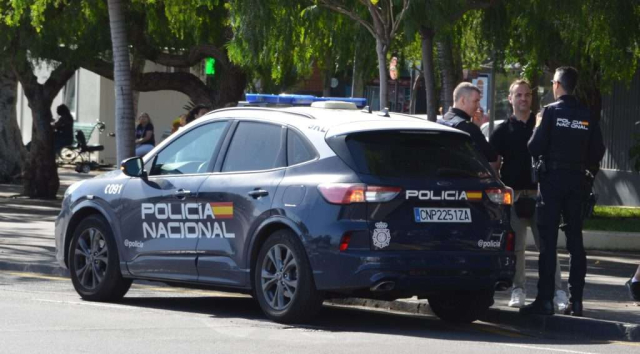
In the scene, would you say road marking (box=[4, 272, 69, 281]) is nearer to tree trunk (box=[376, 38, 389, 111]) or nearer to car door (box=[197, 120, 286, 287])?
car door (box=[197, 120, 286, 287])

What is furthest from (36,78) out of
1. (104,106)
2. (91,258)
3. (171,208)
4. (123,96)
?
(104,106)

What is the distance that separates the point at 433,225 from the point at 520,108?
205 cm

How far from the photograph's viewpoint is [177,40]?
22234mm

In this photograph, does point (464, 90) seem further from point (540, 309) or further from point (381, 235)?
point (381, 235)

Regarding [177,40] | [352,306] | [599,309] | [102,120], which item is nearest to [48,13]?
[177,40]

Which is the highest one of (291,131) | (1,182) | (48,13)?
(48,13)

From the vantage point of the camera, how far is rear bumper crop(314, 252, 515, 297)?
9.62 metres

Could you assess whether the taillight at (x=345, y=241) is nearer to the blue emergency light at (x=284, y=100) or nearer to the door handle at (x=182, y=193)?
the door handle at (x=182, y=193)

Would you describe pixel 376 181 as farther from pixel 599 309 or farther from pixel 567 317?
pixel 599 309

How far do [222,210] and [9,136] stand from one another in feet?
67.1

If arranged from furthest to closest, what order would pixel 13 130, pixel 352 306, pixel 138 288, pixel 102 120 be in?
pixel 102 120 → pixel 13 130 → pixel 138 288 → pixel 352 306

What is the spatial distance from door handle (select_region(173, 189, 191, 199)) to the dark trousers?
2790mm

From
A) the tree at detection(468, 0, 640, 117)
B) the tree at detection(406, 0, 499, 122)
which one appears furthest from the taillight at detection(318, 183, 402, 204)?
the tree at detection(468, 0, 640, 117)

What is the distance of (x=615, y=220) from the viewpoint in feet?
74.4
